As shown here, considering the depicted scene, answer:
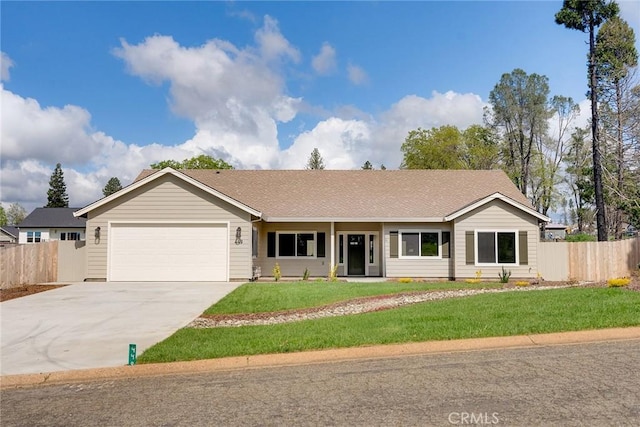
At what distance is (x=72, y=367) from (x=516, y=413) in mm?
5694

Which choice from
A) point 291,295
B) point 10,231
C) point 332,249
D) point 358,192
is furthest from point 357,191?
point 10,231

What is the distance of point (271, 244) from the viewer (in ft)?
69.2

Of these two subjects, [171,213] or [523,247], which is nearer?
[171,213]

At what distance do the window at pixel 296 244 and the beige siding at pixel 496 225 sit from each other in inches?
252

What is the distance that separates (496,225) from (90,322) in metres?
15.9

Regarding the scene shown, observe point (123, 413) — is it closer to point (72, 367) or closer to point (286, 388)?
point (286, 388)

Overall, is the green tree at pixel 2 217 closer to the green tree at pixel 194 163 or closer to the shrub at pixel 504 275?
the green tree at pixel 194 163

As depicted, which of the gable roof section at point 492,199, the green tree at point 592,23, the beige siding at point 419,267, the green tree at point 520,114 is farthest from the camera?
the green tree at point 520,114

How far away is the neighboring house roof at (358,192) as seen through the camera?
2050cm

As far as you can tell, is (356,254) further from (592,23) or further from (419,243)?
A: (592,23)

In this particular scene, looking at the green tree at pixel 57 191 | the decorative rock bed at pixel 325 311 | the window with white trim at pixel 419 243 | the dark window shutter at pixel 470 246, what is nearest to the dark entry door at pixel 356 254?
the window with white trim at pixel 419 243

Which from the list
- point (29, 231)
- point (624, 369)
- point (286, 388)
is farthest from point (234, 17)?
point (29, 231)

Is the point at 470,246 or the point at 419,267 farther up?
the point at 470,246

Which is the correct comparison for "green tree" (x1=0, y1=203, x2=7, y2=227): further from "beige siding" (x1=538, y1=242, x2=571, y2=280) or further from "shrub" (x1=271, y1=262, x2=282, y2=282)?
"beige siding" (x1=538, y1=242, x2=571, y2=280)
